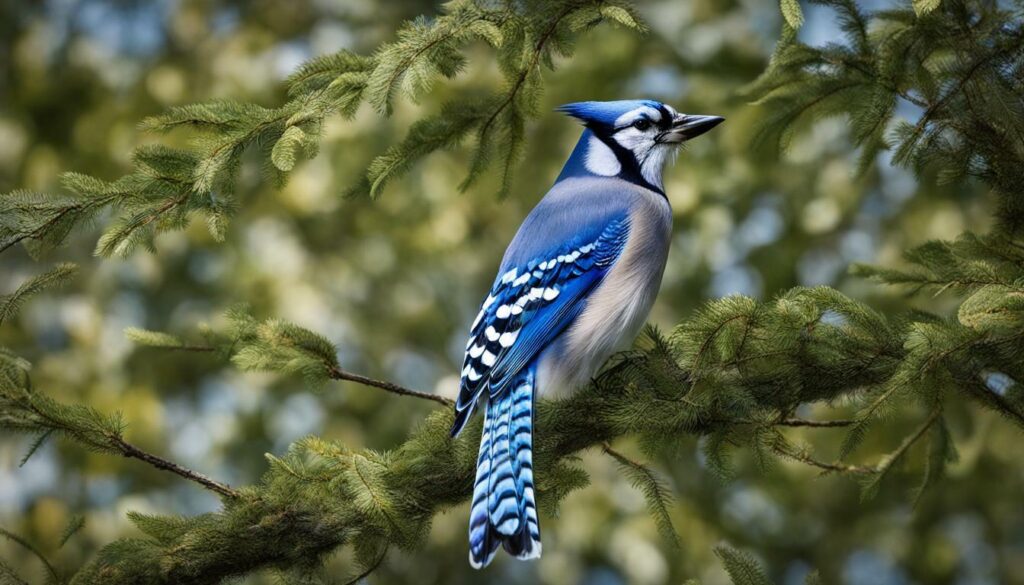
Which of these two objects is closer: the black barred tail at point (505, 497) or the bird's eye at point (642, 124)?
the black barred tail at point (505, 497)

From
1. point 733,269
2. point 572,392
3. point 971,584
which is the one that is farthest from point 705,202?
point 572,392

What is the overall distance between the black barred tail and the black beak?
1263 mm

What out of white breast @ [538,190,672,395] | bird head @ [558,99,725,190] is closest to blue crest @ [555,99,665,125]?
bird head @ [558,99,725,190]

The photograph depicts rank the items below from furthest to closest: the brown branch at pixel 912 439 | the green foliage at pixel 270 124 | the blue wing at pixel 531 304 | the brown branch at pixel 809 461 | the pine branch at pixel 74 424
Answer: the brown branch at pixel 912 439 < the blue wing at pixel 531 304 < the brown branch at pixel 809 461 < the green foliage at pixel 270 124 < the pine branch at pixel 74 424

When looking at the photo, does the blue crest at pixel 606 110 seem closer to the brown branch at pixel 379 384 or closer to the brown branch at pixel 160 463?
the brown branch at pixel 379 384

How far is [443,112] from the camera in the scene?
333 cm

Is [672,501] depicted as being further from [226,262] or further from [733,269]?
[226,262]

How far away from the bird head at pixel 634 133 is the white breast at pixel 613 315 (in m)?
0.30

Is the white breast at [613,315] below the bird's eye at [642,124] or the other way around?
below

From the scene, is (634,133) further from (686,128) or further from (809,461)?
(809,461)

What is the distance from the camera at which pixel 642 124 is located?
3.84m

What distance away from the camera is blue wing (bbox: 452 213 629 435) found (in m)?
3.14

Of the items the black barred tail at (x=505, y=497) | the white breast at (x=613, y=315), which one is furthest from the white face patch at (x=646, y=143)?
the black barred tail at (x=505, y=497)

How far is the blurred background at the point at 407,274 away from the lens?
602 centimetres
